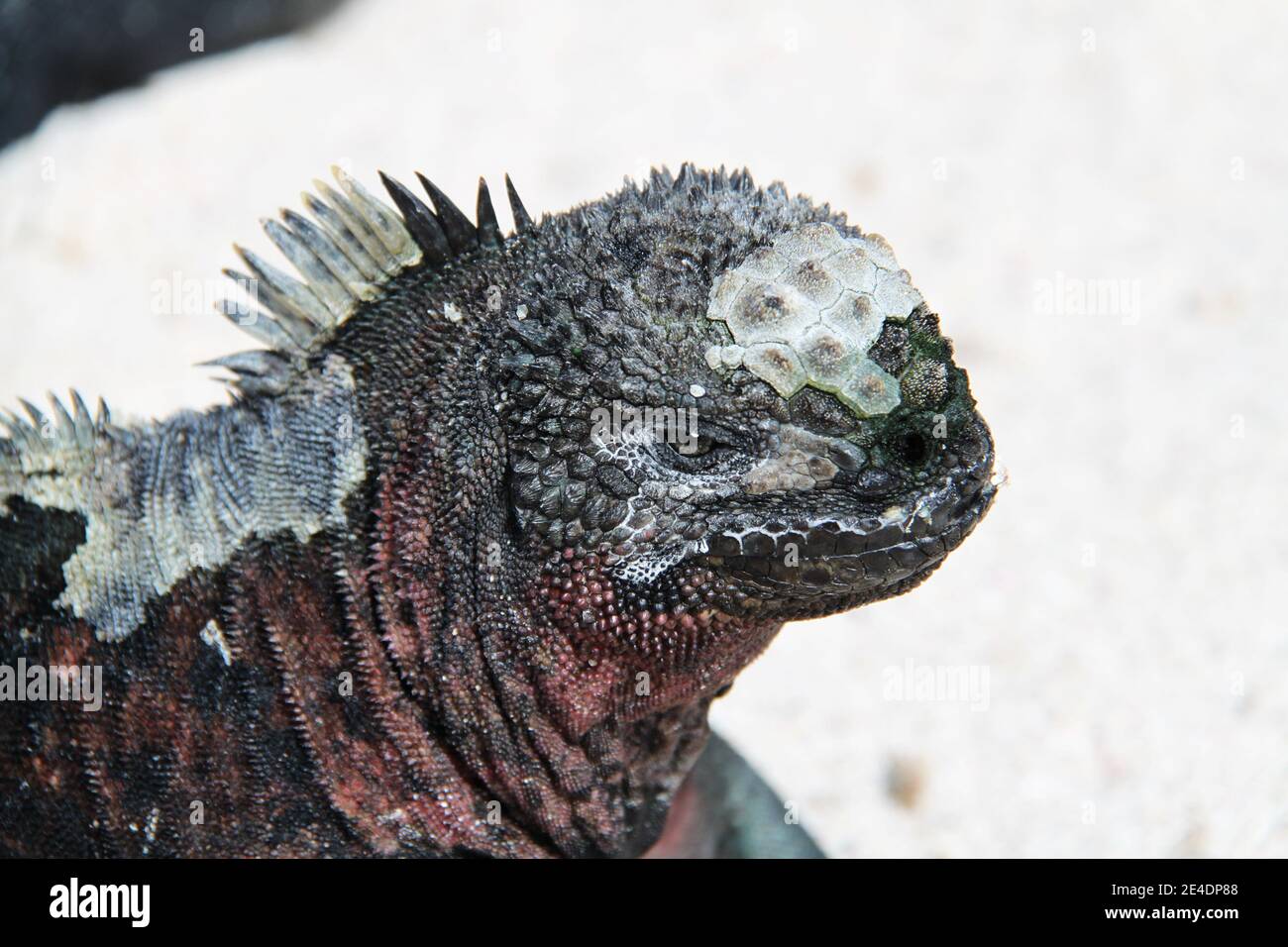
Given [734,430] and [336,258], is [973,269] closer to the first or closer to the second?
[336,258]

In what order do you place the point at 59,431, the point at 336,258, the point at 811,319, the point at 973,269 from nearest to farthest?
the point at 811,319 → the point at 336,258 → the point at 59,431 → the point at 973,269

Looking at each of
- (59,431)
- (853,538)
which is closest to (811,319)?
(853,538)

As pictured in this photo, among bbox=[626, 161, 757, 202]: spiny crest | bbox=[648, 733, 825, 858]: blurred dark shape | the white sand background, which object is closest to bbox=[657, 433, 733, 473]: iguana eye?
bbox=[626, 161, 757, 202]: spiny crest

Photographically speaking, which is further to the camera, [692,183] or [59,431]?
[59,431]

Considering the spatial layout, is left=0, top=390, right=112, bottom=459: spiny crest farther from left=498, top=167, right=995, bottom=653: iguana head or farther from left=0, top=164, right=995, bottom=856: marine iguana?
left=498, top=167, right=995, bottom=653: iguana head

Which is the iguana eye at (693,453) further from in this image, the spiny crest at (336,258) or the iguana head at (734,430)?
the spiny crest at (336,258)
